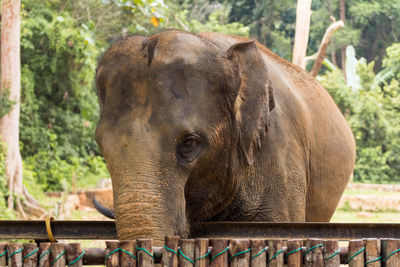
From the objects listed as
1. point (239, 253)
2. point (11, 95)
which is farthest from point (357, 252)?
point (11, 95)

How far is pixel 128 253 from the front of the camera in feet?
8.97

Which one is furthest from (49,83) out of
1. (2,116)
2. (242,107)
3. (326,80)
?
(242,107)

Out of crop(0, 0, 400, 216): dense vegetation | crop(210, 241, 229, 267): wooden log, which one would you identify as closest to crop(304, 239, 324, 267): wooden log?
crop(210, 241, 229, 267): wooden log

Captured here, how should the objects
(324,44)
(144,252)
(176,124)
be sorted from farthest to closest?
(324,44), (176,124), (144,252)

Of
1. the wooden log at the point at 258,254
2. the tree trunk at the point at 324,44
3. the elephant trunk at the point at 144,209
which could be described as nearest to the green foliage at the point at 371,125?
the tree trunk at the point at 324,44

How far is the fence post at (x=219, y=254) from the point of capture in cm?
273

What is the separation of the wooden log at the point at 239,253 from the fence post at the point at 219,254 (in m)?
0.03

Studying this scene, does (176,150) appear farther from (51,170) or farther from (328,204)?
(51,170)

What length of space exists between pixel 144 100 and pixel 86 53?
11027mm

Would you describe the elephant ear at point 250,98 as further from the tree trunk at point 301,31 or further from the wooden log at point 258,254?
the tree trunk at point 301,31

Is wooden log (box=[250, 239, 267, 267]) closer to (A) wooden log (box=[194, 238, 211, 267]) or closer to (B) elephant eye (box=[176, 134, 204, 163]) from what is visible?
(A) wooden log (box=[194, 238, 211, 267])

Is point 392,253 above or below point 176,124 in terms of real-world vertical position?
below

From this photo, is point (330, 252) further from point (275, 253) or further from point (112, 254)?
point (112, 254)

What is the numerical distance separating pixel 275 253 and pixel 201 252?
11.0 inches
